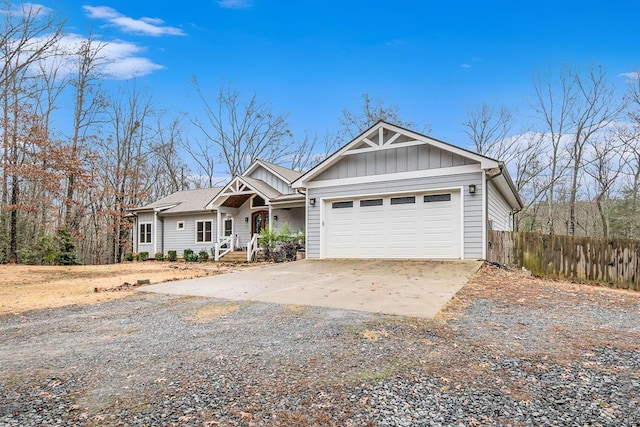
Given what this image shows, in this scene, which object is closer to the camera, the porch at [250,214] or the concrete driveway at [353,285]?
the concrete driveway at [353,285]

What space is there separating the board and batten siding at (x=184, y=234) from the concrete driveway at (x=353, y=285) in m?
10.1

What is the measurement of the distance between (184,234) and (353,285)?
15.7m

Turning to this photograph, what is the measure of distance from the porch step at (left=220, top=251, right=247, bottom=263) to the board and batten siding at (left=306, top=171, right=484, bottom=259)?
512 centimetres

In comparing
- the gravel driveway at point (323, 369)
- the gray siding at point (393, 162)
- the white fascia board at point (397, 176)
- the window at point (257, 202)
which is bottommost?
the gravel driveway at point (323, 369)

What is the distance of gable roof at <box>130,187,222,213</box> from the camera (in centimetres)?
2095

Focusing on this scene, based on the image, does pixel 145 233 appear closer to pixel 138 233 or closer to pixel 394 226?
pixel 138 233

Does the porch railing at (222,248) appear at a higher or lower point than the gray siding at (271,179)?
lower

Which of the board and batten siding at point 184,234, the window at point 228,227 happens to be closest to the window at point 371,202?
the window at point 228,227

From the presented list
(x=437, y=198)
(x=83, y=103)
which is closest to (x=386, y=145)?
(x=437, y=198)

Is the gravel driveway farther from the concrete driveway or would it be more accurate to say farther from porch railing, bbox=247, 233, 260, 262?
porch railing, bbox=247, 233, 260, 262

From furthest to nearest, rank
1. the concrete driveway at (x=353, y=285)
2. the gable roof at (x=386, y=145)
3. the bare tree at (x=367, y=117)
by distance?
the bare tree at (x=367, y=117) → the gable roof at (x=386, y=145) → the concrete driveway at (x=353, y=285)

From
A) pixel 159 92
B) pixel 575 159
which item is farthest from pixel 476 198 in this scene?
pixel 159 92

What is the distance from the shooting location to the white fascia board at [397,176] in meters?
11.1

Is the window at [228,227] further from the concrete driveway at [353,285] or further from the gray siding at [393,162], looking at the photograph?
the concrete driveway at [353,285]
